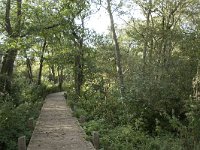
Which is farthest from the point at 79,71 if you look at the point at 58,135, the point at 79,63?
the point at 58,135

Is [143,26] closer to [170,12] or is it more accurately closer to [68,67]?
[170,12]

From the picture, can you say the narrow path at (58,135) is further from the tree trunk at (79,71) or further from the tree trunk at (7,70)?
the tree trunk at (79,71)

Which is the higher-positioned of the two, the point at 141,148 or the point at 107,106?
the point at 107,106

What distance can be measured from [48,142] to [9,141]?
173 centimetres

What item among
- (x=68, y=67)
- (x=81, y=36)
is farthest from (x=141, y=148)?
(x=68, y=67)

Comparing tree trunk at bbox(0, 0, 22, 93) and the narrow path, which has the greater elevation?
tree trunk at bbox(0, 0, 22, 93)

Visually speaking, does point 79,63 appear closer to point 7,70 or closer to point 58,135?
point 7,70

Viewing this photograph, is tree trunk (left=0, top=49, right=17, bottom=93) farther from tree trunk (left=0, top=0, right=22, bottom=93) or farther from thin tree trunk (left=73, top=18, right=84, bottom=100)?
thin tree trunk (left=73, top=18, right=84, bottom=100)

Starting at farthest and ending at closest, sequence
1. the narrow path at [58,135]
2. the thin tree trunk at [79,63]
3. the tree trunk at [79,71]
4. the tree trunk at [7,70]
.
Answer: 1. the tree trunk at [79,71]
2. the thin tree trunk at [79,63]
3. the tree trunk at [7,70]
4. the narrow path at [58,135]

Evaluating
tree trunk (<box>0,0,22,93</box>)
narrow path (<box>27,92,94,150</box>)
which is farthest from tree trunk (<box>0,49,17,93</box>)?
narrow path (<box>27,92,94,150</box>)

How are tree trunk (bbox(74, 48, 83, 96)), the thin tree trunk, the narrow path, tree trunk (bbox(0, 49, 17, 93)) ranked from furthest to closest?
tree trunk (bbox(74, 48, 83, 96)), the thin tree trunk, tree trunk (bbox(0, 49, 17, 93)), the narrow path

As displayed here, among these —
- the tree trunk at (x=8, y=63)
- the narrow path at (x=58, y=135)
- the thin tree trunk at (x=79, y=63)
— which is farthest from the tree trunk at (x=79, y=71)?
the narrow path at (x=58, y=135)

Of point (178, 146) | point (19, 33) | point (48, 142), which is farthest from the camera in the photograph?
point (19, 33)

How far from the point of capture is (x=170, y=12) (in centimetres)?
2833
